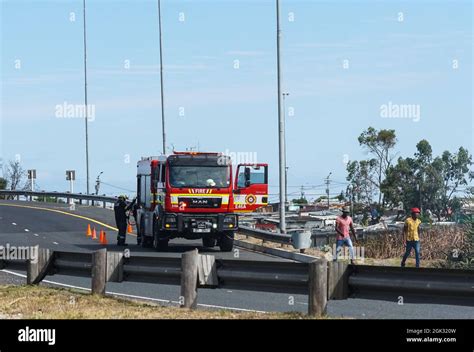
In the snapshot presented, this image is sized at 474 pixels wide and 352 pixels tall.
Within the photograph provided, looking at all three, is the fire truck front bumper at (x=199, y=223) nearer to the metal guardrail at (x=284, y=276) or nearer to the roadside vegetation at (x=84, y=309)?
the metal guardrail at (x=284, y=276)

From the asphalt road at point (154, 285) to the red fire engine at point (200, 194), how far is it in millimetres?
807

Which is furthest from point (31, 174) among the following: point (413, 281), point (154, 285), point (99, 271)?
point (413, 281)

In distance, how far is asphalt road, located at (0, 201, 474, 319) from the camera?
1656cm

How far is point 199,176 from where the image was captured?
103ft

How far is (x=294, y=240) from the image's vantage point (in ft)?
100

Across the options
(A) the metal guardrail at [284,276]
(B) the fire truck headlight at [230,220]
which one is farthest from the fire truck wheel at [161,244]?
(A) the metal guardrail at [284,276]

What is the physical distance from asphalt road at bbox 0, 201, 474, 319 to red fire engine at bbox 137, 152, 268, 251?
2.65 ft

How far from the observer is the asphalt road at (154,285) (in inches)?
652

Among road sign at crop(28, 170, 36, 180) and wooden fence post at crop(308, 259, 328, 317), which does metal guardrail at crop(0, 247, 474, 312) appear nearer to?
wooden fence post at crop(308, 259, 328, 317)

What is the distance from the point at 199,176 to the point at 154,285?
998 centimetres

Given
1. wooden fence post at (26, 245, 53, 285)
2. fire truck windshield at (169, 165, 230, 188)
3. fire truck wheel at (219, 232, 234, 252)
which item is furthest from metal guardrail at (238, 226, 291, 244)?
wooden fence post at (26, 245, 53, 285)

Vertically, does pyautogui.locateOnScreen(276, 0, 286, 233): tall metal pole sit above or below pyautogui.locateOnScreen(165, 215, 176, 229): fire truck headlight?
above
